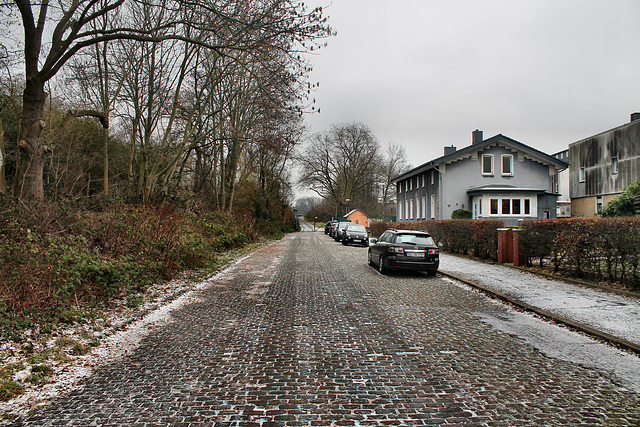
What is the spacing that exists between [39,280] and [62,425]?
→ 3.65 meters

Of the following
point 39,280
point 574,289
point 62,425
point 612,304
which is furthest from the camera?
point 574,289

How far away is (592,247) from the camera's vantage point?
10398 millimetres

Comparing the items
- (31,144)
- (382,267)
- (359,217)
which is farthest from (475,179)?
(359,217)

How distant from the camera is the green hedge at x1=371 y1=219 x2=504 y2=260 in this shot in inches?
645

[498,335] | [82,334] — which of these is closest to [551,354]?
[498,335]

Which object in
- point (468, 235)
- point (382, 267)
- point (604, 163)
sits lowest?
point (382, 267)

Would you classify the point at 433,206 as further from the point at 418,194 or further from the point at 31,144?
the point at 31,144

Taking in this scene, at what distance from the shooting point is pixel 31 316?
234 inches

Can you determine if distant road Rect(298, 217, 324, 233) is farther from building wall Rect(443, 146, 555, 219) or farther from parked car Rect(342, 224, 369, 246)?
building wall Rect(443, 146, 555, 219)

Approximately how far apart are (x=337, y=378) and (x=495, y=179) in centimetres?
3246

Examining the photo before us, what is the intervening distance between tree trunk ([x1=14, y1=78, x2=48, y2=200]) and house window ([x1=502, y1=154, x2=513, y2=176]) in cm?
3182

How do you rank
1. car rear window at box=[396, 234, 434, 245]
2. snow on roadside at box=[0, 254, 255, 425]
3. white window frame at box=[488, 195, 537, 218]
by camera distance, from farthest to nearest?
white window frame at box=[488, 195, 537, 218] < car rear window at box=[396, 234, 434, 245] < snow on roadside at box=[0, 254, 255, 425]

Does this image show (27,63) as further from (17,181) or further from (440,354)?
(440,354)

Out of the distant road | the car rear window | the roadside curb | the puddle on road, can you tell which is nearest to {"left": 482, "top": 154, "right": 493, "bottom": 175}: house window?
the car rear window
